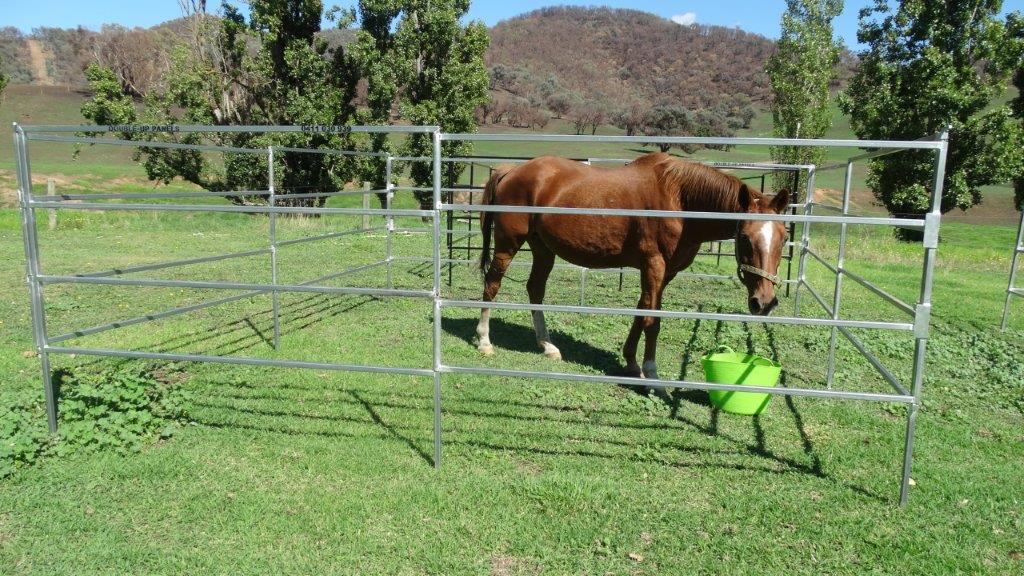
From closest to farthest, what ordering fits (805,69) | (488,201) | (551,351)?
(551,351), (488,201), (805,69)

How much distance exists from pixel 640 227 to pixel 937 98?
67.5 feet

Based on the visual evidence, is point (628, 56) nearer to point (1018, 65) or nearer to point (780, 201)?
point (1018, 65)

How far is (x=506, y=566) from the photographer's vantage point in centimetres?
256

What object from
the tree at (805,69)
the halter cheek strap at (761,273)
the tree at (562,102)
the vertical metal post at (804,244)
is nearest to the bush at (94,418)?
the halter cheek strap at (761,273)

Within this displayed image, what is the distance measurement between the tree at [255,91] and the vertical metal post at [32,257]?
13.9 meters

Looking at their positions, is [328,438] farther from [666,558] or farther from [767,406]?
[767,406]

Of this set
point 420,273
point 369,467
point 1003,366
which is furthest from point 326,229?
point 1003,366

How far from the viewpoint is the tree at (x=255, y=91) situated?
1766cm

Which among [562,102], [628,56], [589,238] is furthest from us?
[628,56]

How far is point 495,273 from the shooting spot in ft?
18.4

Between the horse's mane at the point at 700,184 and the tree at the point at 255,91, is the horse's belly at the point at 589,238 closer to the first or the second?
the horse's mane at the point at 700,184

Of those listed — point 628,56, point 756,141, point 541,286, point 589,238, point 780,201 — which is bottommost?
point 541,286

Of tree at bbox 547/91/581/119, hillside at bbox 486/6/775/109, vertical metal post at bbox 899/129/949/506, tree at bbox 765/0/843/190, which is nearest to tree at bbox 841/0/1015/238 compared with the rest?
tree at bbox 765/0/843/190

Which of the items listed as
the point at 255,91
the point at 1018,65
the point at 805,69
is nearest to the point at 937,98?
the point at 1018,65
